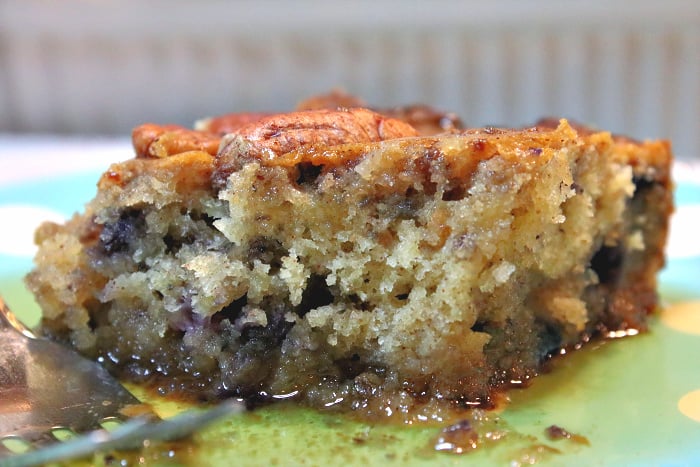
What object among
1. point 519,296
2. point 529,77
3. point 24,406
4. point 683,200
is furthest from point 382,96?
point 24,406

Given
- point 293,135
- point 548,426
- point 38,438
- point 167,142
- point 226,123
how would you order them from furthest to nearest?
point 226,123 → point 167,142 → point 293,135 → point 548,426 → point 38,438

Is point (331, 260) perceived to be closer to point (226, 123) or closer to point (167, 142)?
point (167, 142)

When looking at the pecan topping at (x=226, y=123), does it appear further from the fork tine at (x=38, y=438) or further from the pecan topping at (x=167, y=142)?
the fork tine at (x=38, y=438)

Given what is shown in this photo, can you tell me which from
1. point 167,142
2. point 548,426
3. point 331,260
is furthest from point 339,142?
point 548,426

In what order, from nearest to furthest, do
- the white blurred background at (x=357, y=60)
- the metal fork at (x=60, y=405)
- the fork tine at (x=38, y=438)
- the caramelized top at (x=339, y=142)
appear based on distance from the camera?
the metal fork at (x=60, y=405) < the fork tine at (x=38, y=438) < the caramelized top at (x=339, y=142) < the white blurred background at (x=357, y=60)

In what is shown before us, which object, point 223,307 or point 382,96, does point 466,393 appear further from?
point 382,96

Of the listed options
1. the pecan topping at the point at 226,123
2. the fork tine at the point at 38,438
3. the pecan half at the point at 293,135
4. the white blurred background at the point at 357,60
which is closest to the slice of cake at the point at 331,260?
the pecan half at the point at 293,135

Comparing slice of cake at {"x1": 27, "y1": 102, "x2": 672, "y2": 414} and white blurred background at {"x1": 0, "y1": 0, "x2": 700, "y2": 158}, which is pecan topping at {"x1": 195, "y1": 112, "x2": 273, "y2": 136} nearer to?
slice of cake at {"x1": 27, "y1": 102, "x2": 672, "y2": 414}
